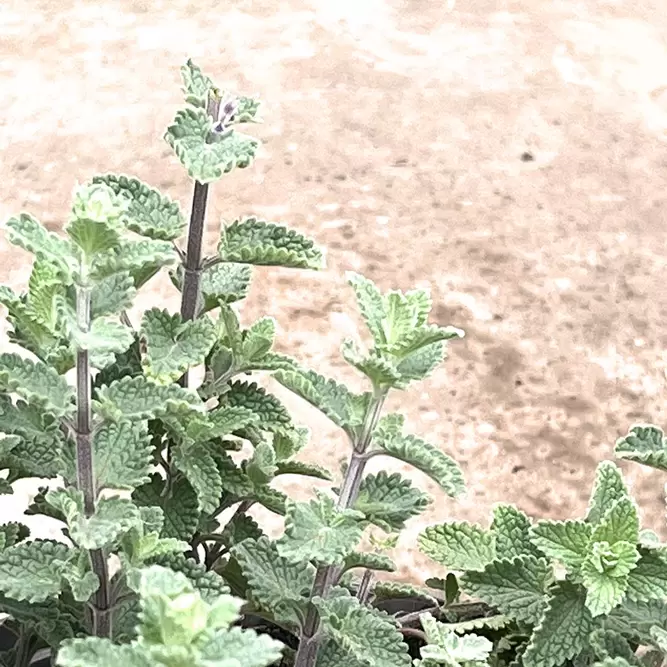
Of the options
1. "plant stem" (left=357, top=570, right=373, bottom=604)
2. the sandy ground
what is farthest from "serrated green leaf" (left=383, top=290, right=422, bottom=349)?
the sandy ground

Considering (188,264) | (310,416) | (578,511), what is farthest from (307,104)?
(188,264)

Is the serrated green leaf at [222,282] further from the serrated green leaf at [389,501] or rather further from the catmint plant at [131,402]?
the serrated green leaf at [389,501]

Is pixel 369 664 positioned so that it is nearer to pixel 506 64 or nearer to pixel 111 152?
pixel 111 152

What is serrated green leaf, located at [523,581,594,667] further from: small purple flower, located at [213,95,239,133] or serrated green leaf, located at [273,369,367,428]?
small purple flower, located at [213,95,239,133]

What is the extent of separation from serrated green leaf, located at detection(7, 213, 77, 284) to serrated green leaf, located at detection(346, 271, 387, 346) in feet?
0.40

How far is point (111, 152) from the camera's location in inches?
60.5

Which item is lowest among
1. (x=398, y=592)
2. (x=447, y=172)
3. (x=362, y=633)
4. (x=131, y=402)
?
(x=447, y=172)

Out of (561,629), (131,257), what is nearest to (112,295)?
(131,257)

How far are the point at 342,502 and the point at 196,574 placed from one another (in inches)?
2.8

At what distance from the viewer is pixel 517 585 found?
0.54 m

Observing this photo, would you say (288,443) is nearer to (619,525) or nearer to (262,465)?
(262,465)

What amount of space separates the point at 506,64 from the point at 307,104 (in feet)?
1.12

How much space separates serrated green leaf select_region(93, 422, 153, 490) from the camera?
1.59 ft

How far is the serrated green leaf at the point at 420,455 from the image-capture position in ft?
1.56
